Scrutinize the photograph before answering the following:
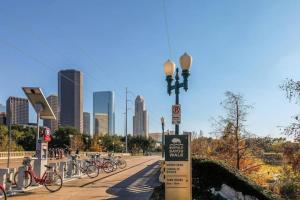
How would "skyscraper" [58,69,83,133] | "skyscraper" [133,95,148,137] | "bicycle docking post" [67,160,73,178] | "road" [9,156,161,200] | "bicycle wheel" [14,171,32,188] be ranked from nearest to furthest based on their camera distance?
"road" [9,156,161,200], "bicycle wheel" [14,171,32,188], "bicycle docking post" [67,160,73,178], "skyscraper" [58,69,83,133], "skyscraper" [133,95,148,137]

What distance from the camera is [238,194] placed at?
14.9 m

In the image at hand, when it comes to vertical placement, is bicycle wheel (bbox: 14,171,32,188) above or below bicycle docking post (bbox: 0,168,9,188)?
below

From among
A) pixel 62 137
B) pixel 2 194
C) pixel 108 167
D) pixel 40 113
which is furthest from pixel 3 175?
pixel 62 137

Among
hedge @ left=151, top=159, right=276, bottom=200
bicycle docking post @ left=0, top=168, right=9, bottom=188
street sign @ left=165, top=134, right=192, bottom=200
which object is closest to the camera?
street sign @ left=165, top=134, right=192, bottom=200

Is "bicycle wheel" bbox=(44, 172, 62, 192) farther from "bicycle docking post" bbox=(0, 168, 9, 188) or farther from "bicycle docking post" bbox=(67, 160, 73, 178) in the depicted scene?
"bicycle docking post" bbox=(67, 160, 73, 178)

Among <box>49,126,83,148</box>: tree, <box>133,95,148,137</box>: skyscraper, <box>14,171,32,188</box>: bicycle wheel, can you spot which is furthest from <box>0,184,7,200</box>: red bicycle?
<box>133,95,148,137</box>: skyscraper

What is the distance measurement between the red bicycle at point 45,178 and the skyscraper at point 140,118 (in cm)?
9027

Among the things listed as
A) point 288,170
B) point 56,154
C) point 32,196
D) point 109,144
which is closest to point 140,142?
point 109,144

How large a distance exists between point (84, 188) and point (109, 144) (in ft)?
292

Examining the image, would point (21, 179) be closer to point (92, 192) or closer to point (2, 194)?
point (92, 192)

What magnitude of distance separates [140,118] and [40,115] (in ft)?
343

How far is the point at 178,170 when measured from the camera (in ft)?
40.2

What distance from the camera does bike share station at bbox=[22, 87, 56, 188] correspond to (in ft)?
54.4

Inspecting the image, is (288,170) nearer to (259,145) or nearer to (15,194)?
(259,145)
